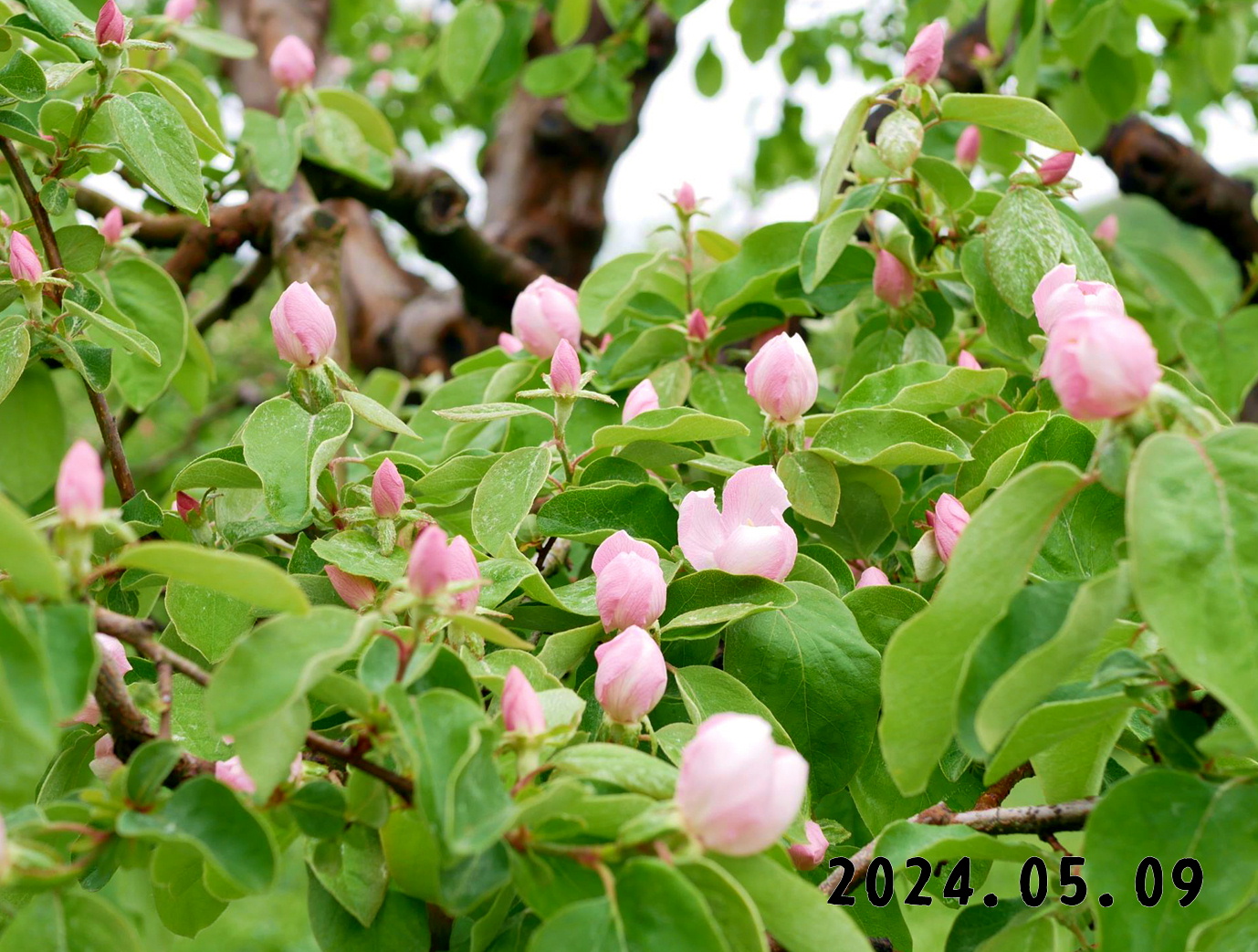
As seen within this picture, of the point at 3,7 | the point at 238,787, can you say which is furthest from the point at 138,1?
the point at 238,787

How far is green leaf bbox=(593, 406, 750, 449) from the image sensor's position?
716 mm

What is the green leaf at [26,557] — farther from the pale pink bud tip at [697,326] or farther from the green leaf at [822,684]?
the pale pink bud tip at [697,326]

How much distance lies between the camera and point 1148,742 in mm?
609

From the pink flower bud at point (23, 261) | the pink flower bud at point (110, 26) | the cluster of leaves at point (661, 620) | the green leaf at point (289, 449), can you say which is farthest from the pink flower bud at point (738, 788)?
the pink flower bud at point (110, 26)

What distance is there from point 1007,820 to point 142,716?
42cm

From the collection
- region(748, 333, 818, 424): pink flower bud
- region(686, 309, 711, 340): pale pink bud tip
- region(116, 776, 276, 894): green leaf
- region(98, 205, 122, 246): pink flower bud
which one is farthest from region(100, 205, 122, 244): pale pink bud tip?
region(116, 776, 276, 894): green leaf

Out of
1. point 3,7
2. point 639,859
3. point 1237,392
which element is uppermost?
point 3,7

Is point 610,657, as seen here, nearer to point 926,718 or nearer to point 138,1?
point 926,718

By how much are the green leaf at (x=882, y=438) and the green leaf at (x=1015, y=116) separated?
25 cm

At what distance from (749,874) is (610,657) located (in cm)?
14

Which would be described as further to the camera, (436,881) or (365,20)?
(365,20)

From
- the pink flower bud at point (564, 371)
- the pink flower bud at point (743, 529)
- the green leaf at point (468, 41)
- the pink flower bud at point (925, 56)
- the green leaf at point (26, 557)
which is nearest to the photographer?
the green leaf at point (26, 557)

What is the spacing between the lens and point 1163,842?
48 cm

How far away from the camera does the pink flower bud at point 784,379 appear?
74cm
